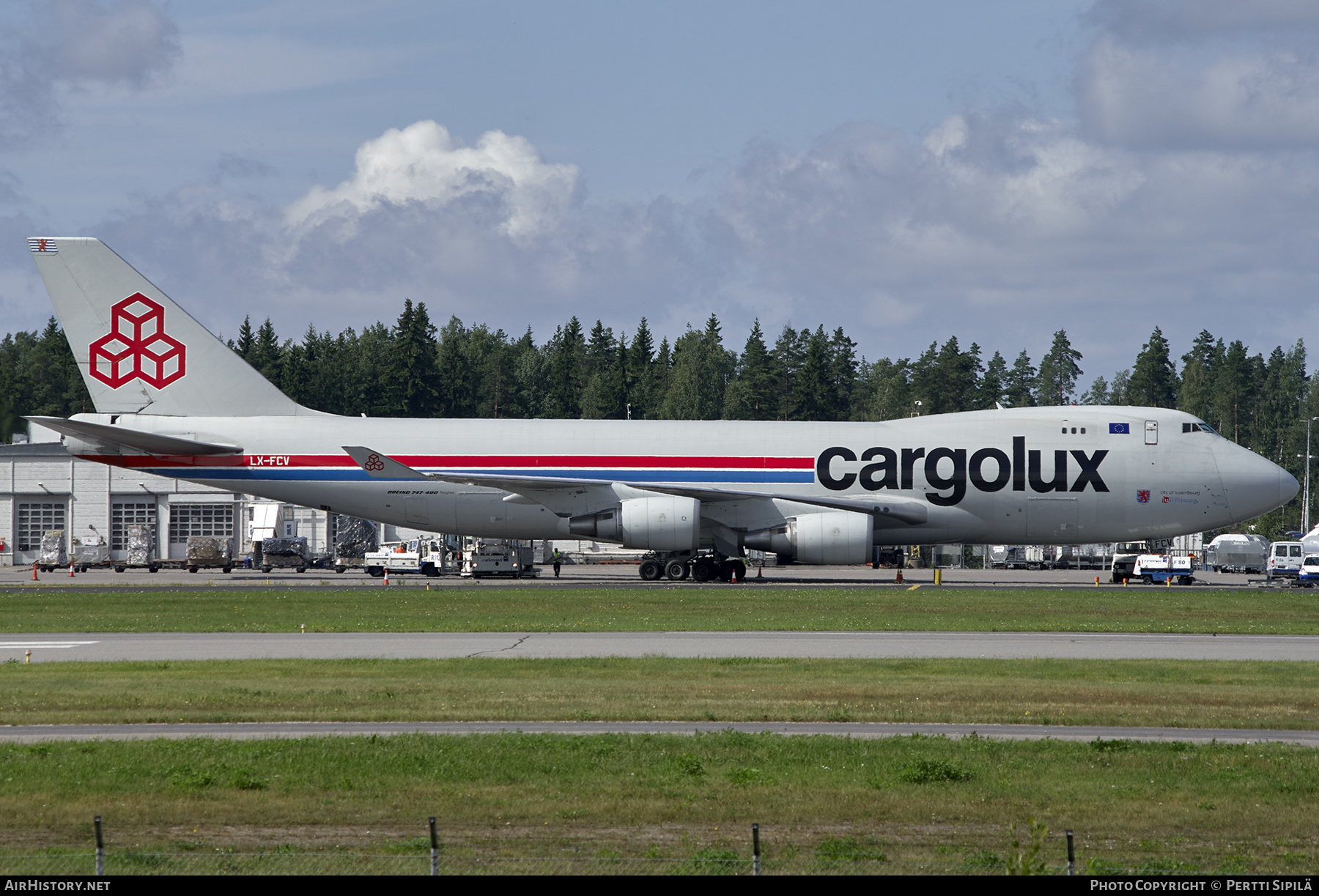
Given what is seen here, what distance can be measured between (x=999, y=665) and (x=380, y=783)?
13083mm

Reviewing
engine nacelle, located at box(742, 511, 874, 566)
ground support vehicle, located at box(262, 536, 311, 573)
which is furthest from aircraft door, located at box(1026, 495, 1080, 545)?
ground support vehicle, located at box(262, 536, 311, 573)

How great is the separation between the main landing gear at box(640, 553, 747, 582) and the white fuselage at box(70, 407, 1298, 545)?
69.5 inches

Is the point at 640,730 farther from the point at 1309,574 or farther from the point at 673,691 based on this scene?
the point at 1309,574

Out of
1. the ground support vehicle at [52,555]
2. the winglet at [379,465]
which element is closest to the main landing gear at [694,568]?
the winglet at [379,465]

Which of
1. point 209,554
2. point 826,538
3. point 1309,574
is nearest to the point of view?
point 826,538

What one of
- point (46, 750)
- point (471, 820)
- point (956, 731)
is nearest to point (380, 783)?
point (471, 820)

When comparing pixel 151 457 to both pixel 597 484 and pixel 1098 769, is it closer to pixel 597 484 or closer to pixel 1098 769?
pixel 597 484

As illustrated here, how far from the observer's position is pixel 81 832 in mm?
10609

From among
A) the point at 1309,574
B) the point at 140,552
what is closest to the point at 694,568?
the point at 1309,574

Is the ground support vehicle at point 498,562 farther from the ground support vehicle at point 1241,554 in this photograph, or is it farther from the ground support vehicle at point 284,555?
the ground support vehicle at point 1241,554

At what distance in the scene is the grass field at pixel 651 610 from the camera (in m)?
29.4

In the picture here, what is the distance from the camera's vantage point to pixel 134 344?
4669 cm

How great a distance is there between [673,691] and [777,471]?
27.8 m

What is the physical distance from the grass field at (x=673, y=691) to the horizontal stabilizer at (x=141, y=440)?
23723 mm
